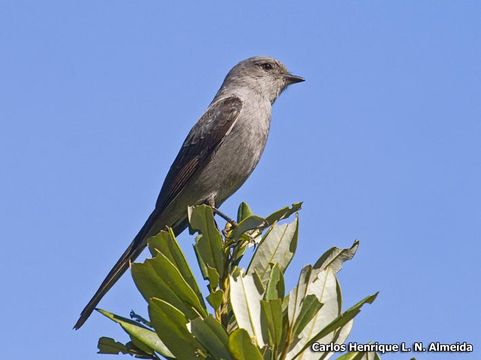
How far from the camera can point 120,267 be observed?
21.0 feet

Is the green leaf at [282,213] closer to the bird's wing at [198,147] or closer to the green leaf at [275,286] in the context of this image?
the green leaf at [275,286]

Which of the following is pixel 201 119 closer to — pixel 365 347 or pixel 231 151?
pixel 231 151

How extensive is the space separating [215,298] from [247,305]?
272 millimetres

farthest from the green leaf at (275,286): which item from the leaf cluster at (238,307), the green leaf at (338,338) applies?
the green leaf at (338,338)

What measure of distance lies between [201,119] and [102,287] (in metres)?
2.59

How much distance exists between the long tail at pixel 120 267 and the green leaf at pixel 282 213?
2.03 meters

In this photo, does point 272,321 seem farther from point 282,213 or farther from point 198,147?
point 198,147

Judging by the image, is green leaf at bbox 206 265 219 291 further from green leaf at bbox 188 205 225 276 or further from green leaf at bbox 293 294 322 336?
green leaf at bbox 293 294 322 336

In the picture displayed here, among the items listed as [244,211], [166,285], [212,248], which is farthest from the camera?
[244,211]

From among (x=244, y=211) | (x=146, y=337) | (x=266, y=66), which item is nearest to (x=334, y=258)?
(x=146, y=337)

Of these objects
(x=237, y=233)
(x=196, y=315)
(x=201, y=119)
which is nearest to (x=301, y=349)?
(x=196, y=315)

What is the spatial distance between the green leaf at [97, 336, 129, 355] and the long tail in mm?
2214

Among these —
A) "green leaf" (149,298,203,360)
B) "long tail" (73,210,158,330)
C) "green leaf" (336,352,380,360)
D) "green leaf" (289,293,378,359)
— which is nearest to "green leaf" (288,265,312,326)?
"green leaf" (289,293,378,359)

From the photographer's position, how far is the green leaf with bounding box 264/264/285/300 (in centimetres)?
287
